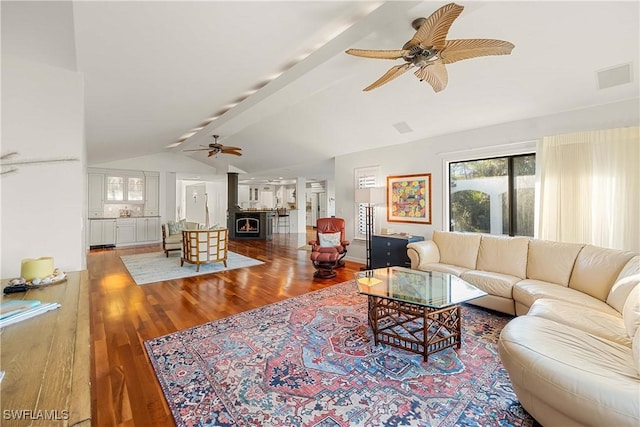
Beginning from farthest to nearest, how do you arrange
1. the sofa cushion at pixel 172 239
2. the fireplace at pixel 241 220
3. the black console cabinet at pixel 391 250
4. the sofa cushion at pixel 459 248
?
the fireplace at pixel 241 220
the sofa cushion at pixel 172 239
the black console cabinet at pixel 391 250
the sofa cushion at pixel 459 248

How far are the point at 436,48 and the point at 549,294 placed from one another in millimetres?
2490

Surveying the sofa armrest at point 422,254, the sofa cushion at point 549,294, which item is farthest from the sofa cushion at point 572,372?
the sofa armrest at point 422,254

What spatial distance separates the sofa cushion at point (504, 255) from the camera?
3.37 meters

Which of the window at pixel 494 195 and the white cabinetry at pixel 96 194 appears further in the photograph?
the white cabinetry at pixel 96 194

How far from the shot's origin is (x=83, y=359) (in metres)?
0.96

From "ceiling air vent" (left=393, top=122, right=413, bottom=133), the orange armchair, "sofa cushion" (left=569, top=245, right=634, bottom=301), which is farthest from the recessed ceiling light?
"sofa cushion" (left=569, top=245, right=634, bottom=301)

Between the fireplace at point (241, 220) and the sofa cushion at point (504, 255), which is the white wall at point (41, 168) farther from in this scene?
the fireplace at point (241, 220)

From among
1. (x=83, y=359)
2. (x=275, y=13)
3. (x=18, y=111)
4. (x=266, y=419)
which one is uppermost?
A: (x=275, y=13)

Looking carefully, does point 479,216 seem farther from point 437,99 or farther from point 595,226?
point 437,99

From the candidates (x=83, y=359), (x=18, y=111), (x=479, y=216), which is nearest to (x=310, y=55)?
(x=18, y=111)

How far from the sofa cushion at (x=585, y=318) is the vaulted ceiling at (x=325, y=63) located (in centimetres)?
232

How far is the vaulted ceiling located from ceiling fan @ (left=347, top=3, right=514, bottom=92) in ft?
1.14

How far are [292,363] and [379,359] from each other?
2.32 feet

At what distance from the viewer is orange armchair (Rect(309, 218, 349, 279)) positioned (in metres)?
4.80
